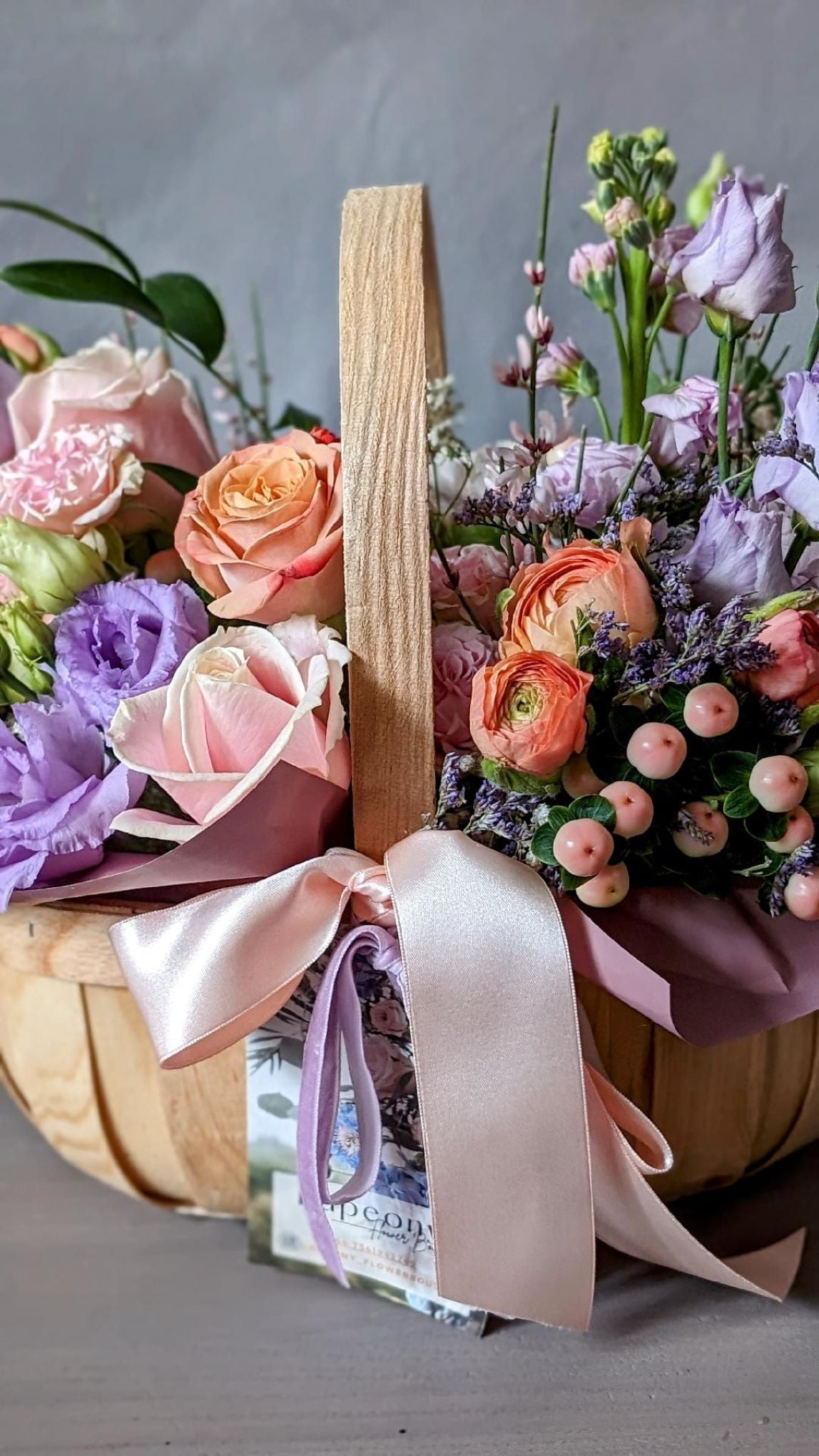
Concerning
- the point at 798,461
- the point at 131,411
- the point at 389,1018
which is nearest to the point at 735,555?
the point at 798,461

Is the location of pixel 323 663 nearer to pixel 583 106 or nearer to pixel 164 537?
pixel 164 537

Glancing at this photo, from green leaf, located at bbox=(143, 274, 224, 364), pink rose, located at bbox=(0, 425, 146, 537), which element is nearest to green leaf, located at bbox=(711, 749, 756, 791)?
pink rose, located at bbox=(0, 425, 146, 537)

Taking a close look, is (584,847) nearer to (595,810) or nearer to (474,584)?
(595,810)

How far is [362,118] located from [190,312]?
0.40 meters

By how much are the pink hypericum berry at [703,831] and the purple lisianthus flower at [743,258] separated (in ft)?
0.73

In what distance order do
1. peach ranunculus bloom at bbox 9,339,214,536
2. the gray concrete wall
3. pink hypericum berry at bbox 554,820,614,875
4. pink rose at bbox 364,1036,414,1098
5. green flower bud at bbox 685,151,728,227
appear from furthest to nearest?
the gray concrete wall → green flower bud at bbox 685,151,728,227 → peach ranunculus bloom at bbox 9,339,214,536 → pink rose at bbox 364,1036,414,1098 → pink hypericum berry at bbox 554,820,614,875

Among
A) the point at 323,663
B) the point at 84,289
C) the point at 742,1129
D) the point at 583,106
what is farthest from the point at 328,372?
the point at 742,1129

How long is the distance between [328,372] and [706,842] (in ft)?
2.62

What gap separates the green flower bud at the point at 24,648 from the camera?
0.54 m

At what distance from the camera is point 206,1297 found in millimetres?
583

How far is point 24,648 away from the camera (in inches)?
21.3

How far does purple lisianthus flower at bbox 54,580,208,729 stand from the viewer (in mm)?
507

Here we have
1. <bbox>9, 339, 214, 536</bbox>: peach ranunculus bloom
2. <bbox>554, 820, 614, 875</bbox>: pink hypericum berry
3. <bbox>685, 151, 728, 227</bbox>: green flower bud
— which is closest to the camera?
<bbox>554, 820, 614, 875</bbox>: pink hypericum berry

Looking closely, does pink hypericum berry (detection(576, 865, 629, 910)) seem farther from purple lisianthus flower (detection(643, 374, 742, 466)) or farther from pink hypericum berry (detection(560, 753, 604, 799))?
purple lisianthus flower (detection(643, 374, 742, 466))
